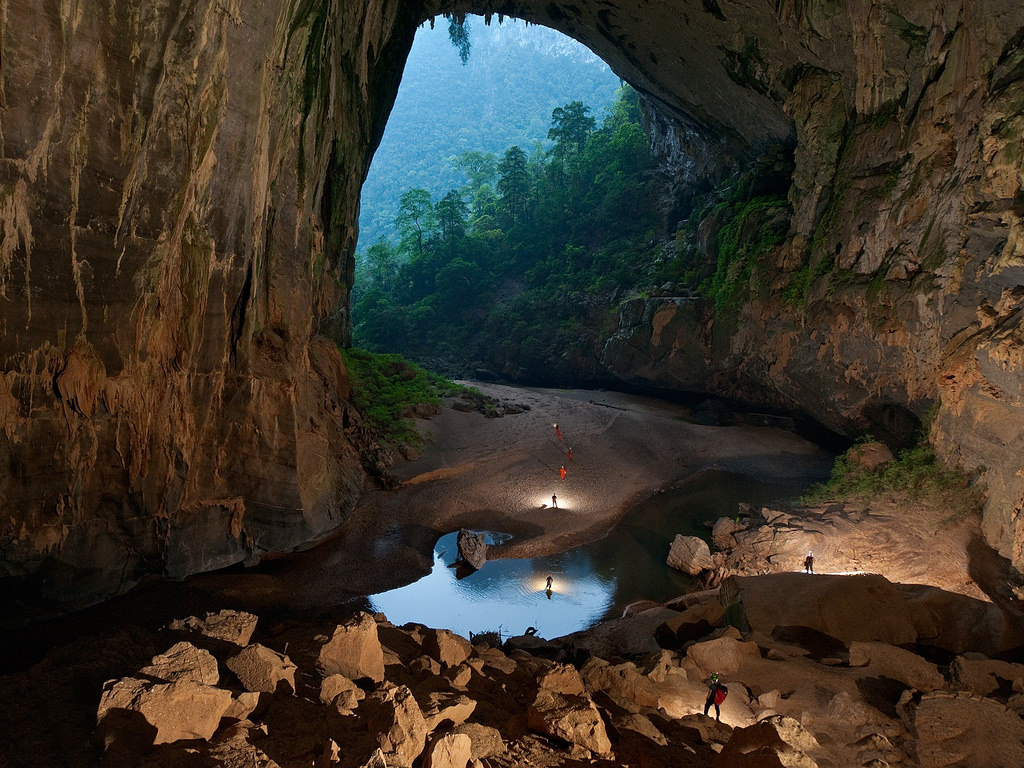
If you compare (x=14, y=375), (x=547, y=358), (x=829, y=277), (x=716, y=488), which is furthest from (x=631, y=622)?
(x=547, y=358)

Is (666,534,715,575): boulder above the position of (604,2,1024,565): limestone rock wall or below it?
below

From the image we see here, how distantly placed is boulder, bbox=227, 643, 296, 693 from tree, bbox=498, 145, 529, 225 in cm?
4373

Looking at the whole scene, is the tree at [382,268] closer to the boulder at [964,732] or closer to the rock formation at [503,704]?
the rock formation at [503,704]

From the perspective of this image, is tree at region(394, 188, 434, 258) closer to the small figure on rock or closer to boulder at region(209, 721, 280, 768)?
the small figure on rock

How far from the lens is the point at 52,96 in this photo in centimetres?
827

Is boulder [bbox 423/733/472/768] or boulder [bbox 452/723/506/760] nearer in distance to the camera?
boulder [bbox 423/733/472/768]

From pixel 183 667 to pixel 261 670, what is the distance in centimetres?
66

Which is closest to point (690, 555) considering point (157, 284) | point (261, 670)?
point (261, 670)

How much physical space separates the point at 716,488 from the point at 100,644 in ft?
55.3

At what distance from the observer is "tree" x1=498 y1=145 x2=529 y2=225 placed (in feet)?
147

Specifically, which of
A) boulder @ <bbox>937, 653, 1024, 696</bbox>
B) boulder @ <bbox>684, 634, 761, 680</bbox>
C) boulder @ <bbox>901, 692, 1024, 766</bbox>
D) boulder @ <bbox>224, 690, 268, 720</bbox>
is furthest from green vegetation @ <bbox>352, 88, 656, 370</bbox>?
boulder @ <bbox>224, 690, 268, 720</bbox>

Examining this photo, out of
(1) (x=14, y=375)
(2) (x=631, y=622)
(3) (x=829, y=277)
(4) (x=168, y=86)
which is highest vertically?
(4) (x=168, y=86)

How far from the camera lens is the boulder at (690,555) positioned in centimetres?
1402

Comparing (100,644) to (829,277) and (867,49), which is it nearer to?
(829,277)
